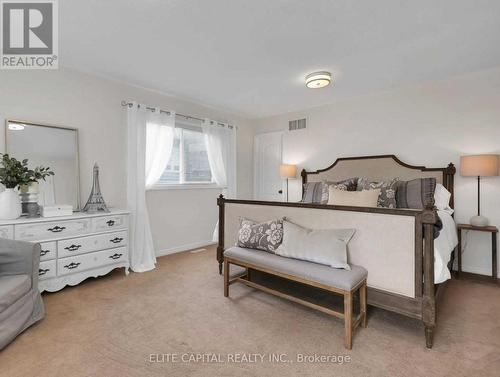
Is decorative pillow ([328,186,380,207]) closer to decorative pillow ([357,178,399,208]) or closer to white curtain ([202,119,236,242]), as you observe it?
decorative pillow ([357,178,399,208])

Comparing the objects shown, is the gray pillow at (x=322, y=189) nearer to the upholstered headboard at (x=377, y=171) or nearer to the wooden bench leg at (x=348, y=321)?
the upholstered headboard at (x=377, y=171)

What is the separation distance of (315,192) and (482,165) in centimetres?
183

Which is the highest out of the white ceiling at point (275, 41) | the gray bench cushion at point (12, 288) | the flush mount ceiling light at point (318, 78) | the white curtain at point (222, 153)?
the white ceiling at point (275, 41)

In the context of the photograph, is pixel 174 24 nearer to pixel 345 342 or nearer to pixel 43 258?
pixel 43 258

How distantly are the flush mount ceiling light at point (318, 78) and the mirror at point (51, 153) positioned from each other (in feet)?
9.14

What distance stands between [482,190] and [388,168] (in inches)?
39.8

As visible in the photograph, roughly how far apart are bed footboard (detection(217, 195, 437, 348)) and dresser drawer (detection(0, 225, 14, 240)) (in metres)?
2.65

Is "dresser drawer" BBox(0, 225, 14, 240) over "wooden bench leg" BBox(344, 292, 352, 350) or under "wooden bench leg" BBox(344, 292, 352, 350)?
over

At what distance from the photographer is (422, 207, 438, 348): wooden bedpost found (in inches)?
67.0

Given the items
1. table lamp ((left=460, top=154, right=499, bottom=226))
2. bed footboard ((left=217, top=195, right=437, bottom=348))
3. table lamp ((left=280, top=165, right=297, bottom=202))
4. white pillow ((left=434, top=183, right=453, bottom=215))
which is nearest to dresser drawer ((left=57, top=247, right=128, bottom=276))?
bed footboard ((left=217, top=195, right=437, bottom=348))

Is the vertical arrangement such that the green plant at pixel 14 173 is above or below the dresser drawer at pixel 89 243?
above

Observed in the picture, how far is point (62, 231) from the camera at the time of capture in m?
2.59

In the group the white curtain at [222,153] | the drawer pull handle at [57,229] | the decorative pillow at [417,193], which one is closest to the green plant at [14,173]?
the drawer pull handle at [57,229]

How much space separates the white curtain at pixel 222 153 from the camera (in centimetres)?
437
